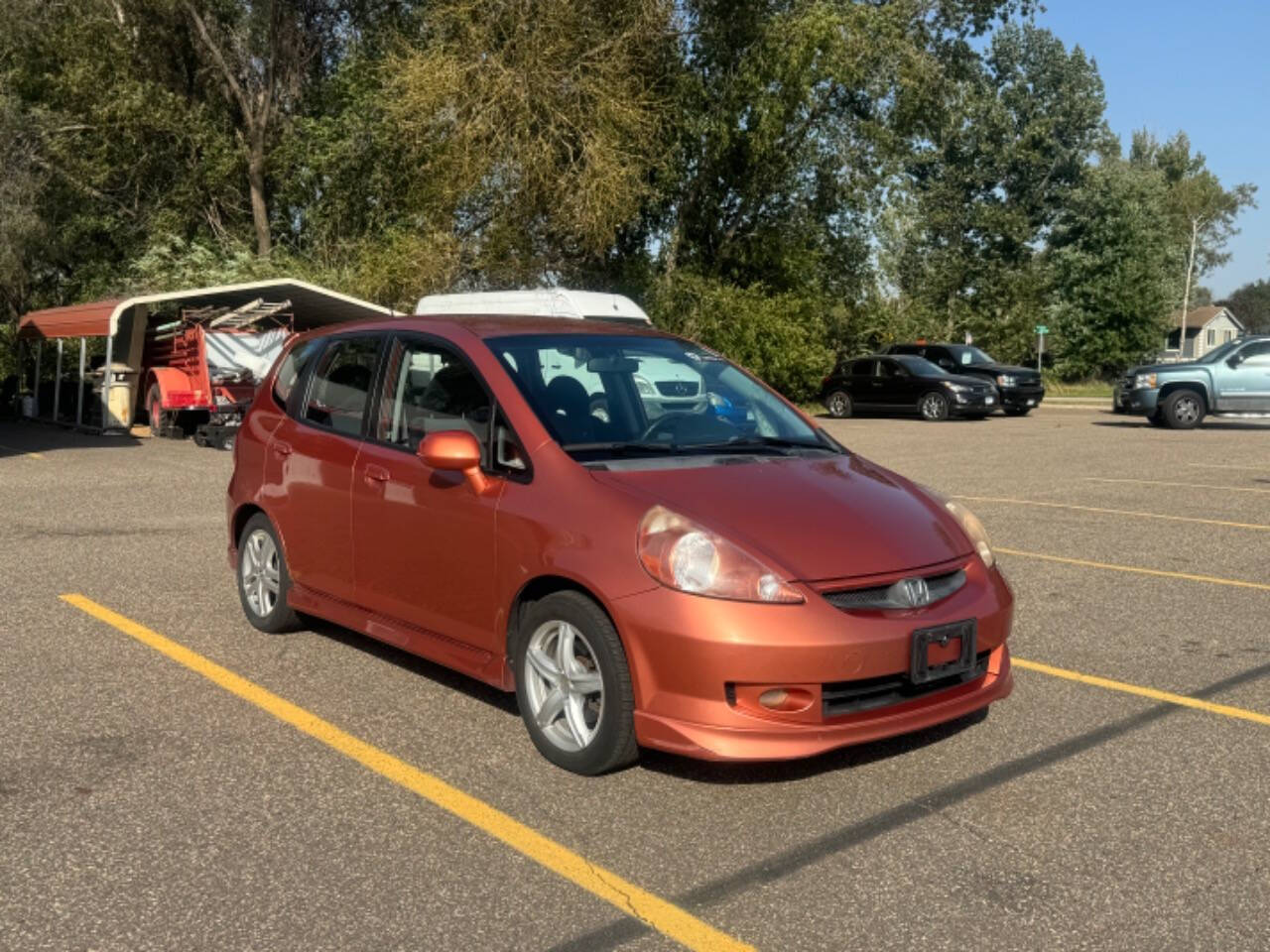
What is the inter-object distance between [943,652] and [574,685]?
4.14ft

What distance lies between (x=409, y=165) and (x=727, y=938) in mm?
29535

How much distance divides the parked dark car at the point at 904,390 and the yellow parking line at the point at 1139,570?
62.9 feet

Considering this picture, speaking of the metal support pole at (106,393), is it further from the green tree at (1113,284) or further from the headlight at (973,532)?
the green tree at (1113,284)

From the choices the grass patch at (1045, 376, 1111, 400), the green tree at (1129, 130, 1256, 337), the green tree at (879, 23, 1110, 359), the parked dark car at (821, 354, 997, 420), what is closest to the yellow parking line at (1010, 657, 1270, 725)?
A: the parked dark car at (821, 354, 997, 420)

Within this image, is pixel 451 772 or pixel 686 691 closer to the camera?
pixel 686 691

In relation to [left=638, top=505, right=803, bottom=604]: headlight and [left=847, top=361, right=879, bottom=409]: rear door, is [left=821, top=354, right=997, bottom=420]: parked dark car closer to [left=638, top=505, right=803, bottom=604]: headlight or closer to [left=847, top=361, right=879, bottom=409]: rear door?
[left=847, top=361, right=879, bottom=409]: rear door

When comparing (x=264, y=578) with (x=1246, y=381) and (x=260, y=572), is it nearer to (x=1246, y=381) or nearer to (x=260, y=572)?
(x=260, y=572)

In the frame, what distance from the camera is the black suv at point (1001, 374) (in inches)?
1185

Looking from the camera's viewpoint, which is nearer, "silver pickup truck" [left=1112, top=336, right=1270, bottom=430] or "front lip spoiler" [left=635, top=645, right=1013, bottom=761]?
"front lip spoiler" [left=635, top=645, right=1013, bottom=761]

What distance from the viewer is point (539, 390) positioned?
206 inches

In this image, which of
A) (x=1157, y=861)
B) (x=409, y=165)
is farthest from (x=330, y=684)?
(x=409, y=165)

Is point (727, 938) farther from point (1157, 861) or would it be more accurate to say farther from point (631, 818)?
point (1157, 861)

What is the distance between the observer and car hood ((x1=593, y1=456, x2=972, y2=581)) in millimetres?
4418

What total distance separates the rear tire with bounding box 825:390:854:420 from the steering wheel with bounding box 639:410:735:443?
2532 centimetres
